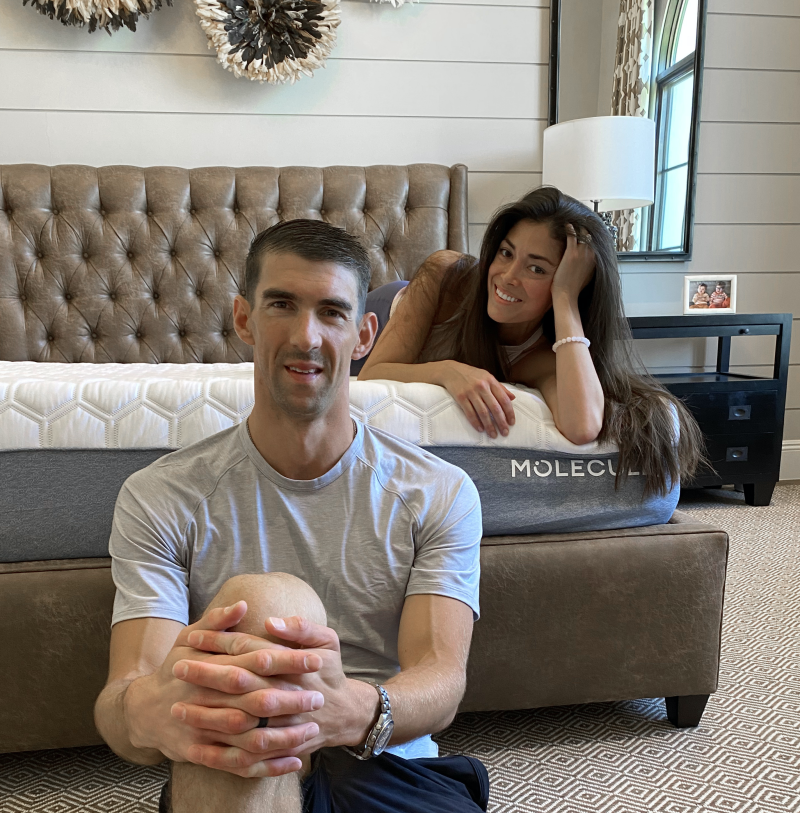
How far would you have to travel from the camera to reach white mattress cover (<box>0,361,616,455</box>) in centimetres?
111

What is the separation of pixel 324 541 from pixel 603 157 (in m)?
1.99

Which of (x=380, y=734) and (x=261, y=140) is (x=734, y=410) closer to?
(x=261, y=140)

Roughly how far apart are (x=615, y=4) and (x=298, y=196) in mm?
Answer: 1475

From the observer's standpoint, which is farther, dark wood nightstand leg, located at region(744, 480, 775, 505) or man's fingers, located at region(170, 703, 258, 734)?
dark wood nightstand leg, located at region(744, 480, 775, 505)

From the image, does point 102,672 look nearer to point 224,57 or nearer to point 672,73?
point 224,57

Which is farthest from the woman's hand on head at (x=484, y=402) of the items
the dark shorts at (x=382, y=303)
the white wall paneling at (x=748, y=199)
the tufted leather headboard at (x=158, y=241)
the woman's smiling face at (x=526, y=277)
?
the white wall paneling at (x=748, y=199)

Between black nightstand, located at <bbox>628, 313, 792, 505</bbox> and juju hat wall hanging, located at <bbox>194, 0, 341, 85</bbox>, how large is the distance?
1.46m

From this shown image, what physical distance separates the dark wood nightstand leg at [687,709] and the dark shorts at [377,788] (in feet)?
2.05

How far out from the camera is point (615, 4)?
112 inches

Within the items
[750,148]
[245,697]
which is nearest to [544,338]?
[245,697]

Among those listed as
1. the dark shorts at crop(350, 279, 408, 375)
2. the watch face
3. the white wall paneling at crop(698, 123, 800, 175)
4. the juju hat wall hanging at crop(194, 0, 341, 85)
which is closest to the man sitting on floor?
the watch face

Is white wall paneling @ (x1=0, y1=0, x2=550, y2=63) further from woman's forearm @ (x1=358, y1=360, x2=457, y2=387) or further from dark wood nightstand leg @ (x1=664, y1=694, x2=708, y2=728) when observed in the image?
dark wood nightstand leg @ (x1=664, y1=694, x2=708, y2=728)

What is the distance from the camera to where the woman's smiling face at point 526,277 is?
1486mm

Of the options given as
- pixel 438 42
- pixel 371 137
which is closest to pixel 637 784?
pixel 371 137
